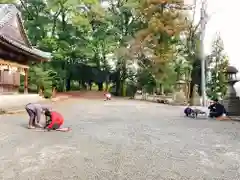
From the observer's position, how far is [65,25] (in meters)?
35.4

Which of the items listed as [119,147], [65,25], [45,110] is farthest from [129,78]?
[119,147]

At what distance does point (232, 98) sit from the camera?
50.4 ft

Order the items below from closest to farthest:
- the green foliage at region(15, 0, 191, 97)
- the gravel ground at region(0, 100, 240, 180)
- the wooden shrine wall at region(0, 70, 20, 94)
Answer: the gravel ground at region(0, 100, 240, 180) → the wooden shrine wall at region(0, 70, 20, 94) → the green foliage at region(15, 0, 191, 97)

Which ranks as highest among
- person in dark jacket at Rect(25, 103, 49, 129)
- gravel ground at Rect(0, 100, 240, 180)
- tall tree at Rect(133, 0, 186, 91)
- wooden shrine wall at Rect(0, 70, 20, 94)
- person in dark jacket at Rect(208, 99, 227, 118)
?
tall tree at Rect(133, 0, 186, 91)

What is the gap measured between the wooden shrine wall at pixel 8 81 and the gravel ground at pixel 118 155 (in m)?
9.45

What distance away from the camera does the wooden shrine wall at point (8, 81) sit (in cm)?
1823

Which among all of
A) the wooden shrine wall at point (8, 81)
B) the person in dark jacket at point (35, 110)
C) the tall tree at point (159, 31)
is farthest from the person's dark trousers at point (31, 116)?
the tall tree at point (159, 31)

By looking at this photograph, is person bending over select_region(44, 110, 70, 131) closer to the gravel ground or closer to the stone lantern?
the gravel ground

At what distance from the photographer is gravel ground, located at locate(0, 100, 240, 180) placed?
196 inches

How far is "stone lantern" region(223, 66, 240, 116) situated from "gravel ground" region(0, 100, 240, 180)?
20.3 ft

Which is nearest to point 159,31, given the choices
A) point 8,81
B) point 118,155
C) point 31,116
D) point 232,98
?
point 232,98

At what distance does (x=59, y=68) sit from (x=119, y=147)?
29042 millimetres

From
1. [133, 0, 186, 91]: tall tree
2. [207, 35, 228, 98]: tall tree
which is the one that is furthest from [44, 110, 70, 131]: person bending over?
[207, 35, 228, 98]: tall tree

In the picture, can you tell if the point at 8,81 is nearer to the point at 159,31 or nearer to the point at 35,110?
the point at 35,110
